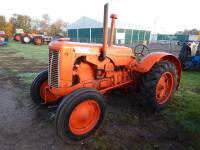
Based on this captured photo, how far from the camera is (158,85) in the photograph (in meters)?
4.36

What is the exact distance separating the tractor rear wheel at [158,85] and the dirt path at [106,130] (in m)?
0.31

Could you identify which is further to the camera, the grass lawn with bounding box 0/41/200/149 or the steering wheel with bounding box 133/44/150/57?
the steering wheel with bounding box 133/44/150/57

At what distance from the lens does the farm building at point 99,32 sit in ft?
117

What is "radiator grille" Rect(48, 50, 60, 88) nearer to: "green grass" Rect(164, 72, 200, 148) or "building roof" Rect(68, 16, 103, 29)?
"green grass" Rect(164, 72, 200, 148)

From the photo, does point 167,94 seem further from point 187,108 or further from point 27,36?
point 27,36

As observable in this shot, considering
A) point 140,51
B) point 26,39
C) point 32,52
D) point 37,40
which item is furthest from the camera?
point 26,39

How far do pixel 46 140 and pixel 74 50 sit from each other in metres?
1.44

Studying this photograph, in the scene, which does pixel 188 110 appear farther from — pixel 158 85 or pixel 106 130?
pixel 106 130

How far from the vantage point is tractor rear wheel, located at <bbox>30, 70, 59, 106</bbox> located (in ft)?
14.0

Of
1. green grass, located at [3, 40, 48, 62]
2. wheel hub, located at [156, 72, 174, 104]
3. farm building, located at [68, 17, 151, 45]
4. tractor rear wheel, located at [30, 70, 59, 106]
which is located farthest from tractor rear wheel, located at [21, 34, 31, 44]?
wheel hub, located at [156, 72, 174, 104]

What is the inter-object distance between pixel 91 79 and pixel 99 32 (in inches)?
1290

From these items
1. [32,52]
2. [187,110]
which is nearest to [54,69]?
[187,110]

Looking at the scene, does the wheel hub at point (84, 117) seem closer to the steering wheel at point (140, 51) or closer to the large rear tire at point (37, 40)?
the steering wheel at point (140, 51)

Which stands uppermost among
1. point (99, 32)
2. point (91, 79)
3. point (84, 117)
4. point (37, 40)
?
point (99, 32)
